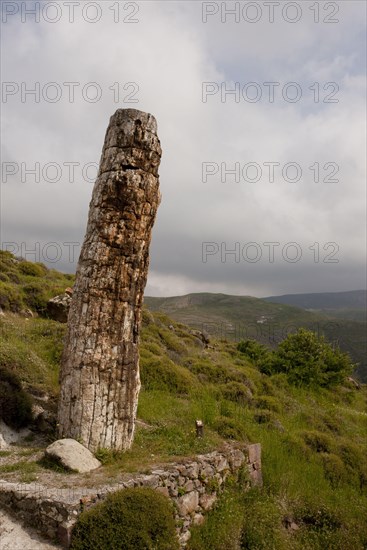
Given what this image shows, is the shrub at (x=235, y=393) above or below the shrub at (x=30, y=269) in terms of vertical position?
below

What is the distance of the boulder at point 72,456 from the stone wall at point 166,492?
96 cm

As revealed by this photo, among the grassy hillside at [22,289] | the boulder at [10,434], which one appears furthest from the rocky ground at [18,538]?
the grassy hillside at [22,289]

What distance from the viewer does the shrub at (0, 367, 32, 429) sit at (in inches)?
427

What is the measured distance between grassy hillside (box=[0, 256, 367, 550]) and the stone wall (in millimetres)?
361

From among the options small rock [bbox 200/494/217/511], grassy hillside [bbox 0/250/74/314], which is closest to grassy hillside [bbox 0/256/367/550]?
small rock [bbox 200/494/217/511]

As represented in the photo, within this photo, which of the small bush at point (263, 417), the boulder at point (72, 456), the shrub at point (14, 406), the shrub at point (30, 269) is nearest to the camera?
the boulder at point (72, 456)

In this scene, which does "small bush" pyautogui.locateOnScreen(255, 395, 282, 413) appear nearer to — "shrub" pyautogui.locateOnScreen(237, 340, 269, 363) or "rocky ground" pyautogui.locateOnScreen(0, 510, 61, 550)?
"shrub" pyautogui.locateOnScreen(237, 340, 269, 363)

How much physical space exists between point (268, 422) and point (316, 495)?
4056 millimetres

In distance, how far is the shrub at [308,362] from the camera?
27516 millimetres

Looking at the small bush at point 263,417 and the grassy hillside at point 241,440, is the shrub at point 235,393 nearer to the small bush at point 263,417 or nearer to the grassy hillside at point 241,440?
the grassy hillside at point 241,440

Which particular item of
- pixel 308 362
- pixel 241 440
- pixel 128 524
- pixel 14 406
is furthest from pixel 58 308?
pixel 308 362

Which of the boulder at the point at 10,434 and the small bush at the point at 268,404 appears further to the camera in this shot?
the small bush at the point at 268,404

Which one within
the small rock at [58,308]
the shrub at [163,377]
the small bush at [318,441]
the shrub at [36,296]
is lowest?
the small bush at [318,441]

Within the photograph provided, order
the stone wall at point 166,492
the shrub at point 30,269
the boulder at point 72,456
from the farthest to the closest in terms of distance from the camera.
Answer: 1. the shrub at point 30,269
2. the boulder at point 72,456
3. the stone wall at point 166,492
